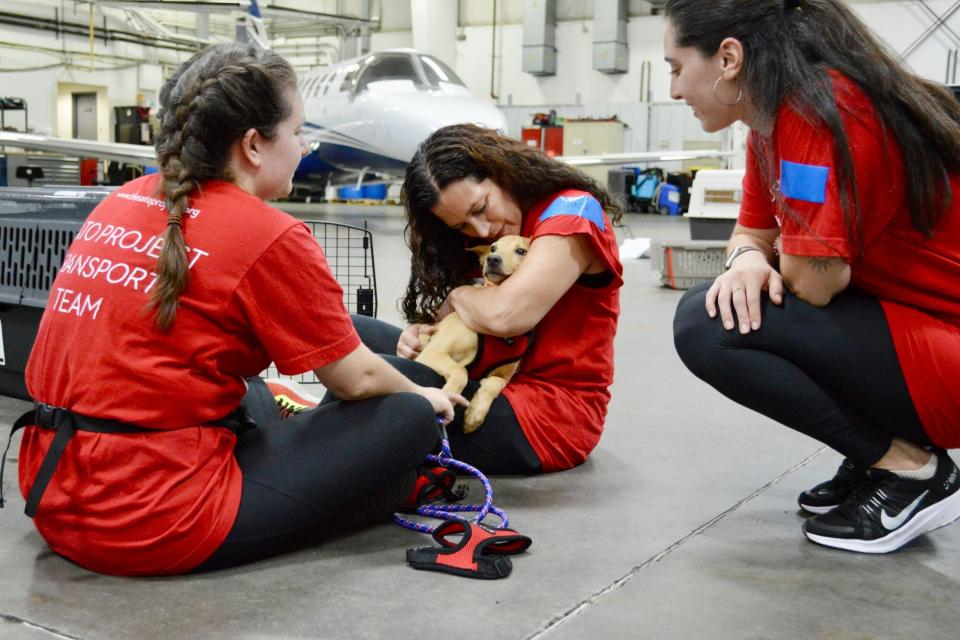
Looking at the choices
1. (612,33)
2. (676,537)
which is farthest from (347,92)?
(676,537)

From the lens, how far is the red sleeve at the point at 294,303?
1346 millimetres

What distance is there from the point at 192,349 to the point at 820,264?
957mm

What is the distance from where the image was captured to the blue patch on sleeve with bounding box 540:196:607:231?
1912mm

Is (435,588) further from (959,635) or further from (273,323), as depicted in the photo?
(959,635)

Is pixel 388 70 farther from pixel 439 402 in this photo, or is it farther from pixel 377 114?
pixel 439 402

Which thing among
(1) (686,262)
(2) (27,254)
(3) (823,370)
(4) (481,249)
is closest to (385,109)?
(1) (686,262)

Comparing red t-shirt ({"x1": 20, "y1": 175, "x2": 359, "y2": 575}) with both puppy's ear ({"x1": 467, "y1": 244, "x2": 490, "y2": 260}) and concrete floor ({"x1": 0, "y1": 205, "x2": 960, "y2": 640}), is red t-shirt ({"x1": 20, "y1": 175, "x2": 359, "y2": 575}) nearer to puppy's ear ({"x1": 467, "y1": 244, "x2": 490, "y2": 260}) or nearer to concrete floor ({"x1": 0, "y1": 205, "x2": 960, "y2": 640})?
concrete floor ({"x1": 0, "y1": 205, "x2": 960, "y2": 640})

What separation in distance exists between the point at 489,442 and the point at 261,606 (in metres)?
0.74

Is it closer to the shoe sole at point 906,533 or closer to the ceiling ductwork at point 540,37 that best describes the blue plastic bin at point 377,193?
the ceiling ductwork at point 540,37

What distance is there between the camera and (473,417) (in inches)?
76.5

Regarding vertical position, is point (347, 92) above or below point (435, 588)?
above

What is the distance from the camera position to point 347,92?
1044 cm

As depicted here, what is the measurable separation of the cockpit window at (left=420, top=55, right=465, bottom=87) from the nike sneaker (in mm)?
8155

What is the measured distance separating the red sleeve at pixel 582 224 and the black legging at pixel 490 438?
0.35m
